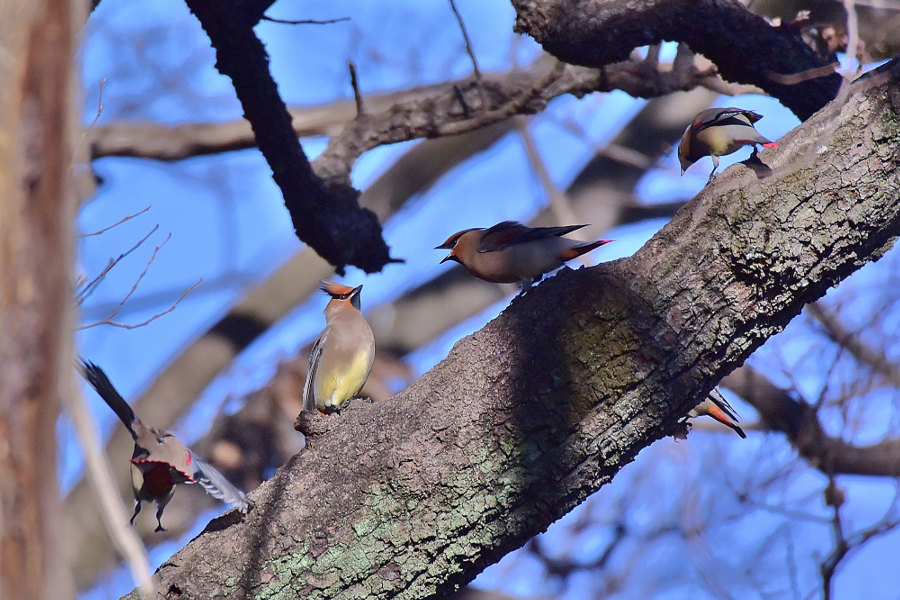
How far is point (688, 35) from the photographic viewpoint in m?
3.58

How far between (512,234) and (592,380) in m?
1.42

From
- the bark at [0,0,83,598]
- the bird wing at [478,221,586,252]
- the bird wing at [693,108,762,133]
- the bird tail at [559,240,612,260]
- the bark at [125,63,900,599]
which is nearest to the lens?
the bark at [0,0,83,598]

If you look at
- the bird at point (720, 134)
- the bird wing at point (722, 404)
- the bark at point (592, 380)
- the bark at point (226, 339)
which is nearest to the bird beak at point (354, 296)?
the bird at point (720, 134)

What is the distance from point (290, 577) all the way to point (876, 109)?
7.14 feet

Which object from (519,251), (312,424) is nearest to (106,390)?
(312,424)

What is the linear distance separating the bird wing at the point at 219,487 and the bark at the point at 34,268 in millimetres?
1468

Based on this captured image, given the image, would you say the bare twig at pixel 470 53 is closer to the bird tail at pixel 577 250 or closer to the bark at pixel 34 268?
the bird tail at pixel 577 250

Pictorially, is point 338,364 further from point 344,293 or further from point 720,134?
point 720,134

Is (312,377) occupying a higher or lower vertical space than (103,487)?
higher

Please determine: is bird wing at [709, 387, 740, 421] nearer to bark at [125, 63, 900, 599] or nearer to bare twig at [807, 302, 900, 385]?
bark at [125, 63, 900, 599]

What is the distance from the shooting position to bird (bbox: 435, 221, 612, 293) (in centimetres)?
344

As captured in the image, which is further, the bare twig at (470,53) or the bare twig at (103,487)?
the bare twig at (470,53)

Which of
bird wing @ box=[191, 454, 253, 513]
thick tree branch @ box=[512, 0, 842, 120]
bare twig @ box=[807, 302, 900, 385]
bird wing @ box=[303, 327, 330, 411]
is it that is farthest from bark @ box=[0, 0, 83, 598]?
bare twig @ box=[807, 302, 900, 385]

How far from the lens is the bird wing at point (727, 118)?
10.3 feet
